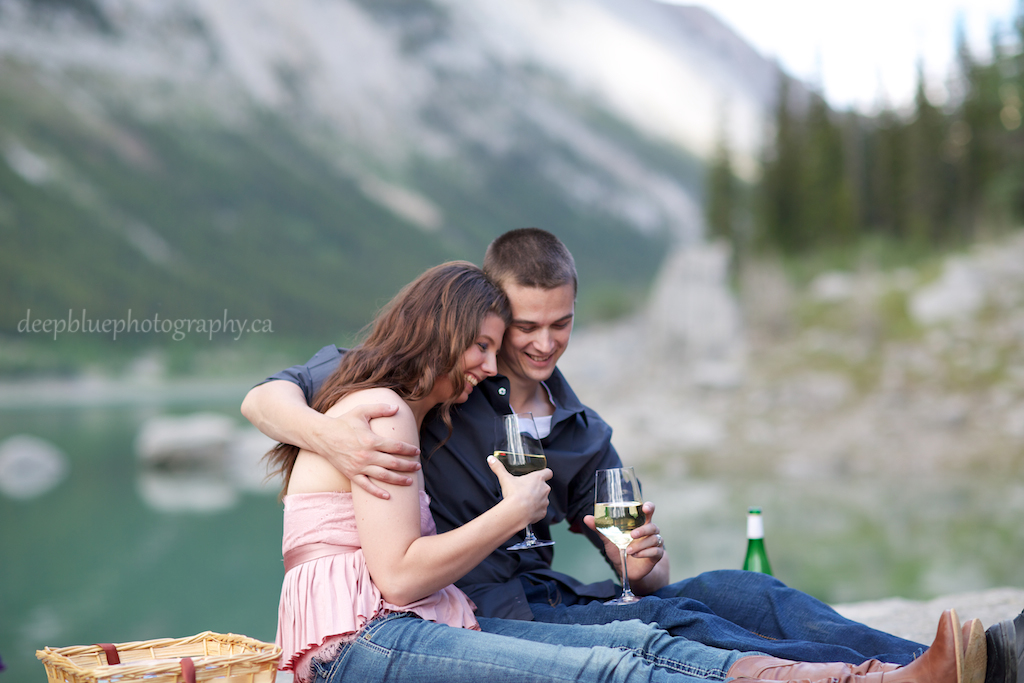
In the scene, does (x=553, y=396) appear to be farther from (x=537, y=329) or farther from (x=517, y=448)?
(x=517, y=448)

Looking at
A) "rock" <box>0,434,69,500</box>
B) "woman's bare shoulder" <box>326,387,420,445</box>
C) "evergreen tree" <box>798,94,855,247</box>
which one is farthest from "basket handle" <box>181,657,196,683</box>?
"evergreen tree" <box>798,94,855,247</box>

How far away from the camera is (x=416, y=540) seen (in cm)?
175

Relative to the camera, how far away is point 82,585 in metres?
10.9

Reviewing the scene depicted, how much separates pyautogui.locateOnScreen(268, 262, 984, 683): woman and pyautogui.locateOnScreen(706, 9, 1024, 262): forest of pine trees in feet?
79.4

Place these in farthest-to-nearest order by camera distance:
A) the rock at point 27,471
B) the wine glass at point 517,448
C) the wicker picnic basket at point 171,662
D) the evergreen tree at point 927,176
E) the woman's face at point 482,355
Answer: the evergreen tree at point 927,176 < the rock at point 27,471 < the woman's face at point 482,355 < the wine glass at point 517,448 < the wicker picnic basket at point 171,662

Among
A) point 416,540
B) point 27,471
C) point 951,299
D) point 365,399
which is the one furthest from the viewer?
point 27,471

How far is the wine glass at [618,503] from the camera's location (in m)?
2.02

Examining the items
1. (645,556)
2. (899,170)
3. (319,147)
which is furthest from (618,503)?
(319,147)

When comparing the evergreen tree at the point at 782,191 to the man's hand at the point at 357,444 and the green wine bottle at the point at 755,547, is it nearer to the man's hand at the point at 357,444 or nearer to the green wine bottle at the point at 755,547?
the green wine bottle at the point at 755,547

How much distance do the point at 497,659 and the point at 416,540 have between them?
28cm

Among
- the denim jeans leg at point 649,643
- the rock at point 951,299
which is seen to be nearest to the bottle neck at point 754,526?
the denim jeans leg at point 649,643

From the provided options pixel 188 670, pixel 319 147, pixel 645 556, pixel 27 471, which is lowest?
pixel 188 670

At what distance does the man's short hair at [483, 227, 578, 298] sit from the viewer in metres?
2.38

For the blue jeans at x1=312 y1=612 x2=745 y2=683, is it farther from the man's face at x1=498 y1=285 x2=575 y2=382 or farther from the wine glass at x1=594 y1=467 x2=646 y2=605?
the man's face at x1=498 y1=285 x2=575 y2=382
